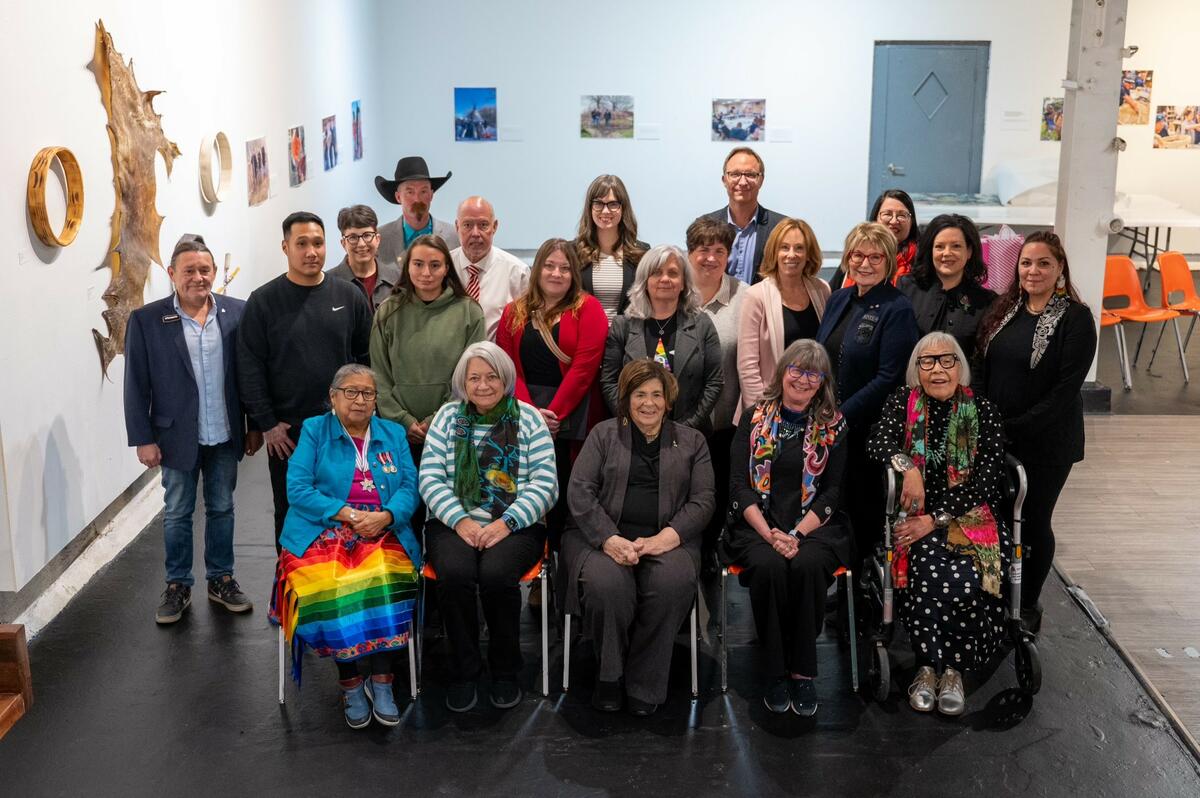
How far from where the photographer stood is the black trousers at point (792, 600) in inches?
164

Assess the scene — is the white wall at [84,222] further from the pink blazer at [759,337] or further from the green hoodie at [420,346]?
the pink blazer at [759,337]

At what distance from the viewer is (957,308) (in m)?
4.72

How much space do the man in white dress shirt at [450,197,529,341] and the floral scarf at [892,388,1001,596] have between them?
178cm

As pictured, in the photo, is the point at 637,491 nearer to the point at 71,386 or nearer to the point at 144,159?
the point at 71,386

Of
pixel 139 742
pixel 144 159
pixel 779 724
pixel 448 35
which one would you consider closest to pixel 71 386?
pixel 144 159

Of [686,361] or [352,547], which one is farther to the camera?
[686,361]

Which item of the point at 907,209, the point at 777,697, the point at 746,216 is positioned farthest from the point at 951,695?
the point at 746,216

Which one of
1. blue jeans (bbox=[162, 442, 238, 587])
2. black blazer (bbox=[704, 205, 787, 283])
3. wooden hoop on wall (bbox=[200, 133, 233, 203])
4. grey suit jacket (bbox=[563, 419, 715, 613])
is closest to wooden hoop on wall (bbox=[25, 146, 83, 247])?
blue jeans (bbox=[162, 442, 238, 587])

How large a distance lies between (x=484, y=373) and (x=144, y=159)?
8.82 ft

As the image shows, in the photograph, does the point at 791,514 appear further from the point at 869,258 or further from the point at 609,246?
the point at 609,246

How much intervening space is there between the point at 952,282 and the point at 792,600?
1463 millimetres

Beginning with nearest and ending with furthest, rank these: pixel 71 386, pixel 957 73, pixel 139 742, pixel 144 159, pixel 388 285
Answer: pixel 139 742
pixel 71 386
pixel 388 285
pixel 144 159
pixel 957 73

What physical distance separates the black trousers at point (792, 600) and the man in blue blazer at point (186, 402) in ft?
6.85

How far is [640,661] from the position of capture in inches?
163
